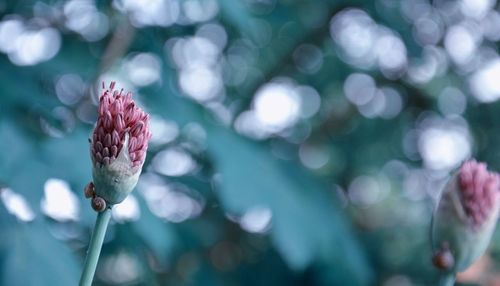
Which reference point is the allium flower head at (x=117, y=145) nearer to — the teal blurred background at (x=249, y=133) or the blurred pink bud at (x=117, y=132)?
the blurred pink bud at (x=117, y=132)

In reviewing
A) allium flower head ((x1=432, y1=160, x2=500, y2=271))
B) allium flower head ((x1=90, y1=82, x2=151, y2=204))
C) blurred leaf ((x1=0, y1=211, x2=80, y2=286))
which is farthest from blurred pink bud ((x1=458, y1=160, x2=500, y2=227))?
blurred leaf ((x1=0, y1=211, x2=80, y2=286))

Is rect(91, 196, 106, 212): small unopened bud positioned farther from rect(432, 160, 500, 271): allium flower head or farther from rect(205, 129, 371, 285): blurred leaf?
rect(205, 129, 371, 285): blurred leaf

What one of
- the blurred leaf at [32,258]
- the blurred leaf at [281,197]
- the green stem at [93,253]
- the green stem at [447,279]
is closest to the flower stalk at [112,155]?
the green stem at [93,253]

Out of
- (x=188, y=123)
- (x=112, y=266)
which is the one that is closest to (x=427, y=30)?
(x=112, y=266)

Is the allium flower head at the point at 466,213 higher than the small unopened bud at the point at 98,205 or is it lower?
lower

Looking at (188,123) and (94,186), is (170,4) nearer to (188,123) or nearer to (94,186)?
(188,123)

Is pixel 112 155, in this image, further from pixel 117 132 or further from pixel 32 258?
pixel 32 258

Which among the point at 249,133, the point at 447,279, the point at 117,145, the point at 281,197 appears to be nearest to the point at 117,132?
the point at 117,145
